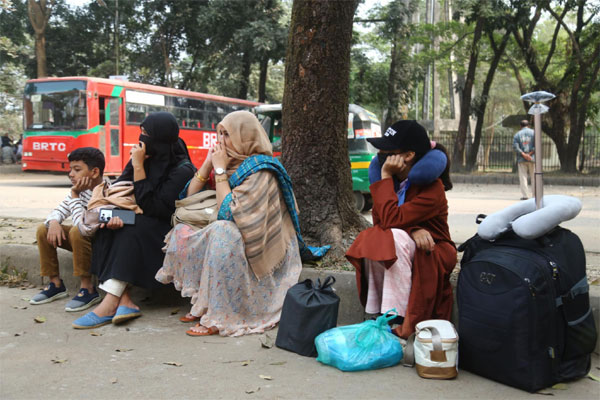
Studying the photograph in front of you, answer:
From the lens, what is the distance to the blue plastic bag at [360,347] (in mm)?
2918

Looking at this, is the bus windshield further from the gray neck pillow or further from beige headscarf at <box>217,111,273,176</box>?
the gray neck pillow

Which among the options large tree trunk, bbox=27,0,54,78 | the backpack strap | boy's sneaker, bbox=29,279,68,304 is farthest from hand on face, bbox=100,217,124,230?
large tree trunk, bbox=27,0,54,78

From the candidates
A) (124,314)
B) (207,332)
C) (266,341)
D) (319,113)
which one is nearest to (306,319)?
(266,341)

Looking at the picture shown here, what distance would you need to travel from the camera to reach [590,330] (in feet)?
9.15

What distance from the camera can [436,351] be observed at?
2.81 metres

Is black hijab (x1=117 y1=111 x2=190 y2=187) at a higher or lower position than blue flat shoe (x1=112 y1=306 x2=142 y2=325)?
higher

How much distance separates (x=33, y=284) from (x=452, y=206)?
7.83 meters

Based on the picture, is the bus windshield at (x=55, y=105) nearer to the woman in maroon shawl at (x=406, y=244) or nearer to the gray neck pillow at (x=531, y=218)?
the woman in maroon shawl at (x=406, y=244)

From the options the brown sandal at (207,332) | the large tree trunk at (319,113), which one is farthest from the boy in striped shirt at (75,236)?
the large tree trunk at (319,113)

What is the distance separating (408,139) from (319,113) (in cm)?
138

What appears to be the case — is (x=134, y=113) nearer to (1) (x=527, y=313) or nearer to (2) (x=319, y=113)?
(2) (x=319, y=113)

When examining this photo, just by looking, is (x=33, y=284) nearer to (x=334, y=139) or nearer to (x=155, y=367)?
Result: (x=155, y=367)

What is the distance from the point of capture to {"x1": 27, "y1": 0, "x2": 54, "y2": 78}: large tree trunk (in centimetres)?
2170

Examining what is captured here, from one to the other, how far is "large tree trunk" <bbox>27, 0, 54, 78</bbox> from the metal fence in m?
15.7
